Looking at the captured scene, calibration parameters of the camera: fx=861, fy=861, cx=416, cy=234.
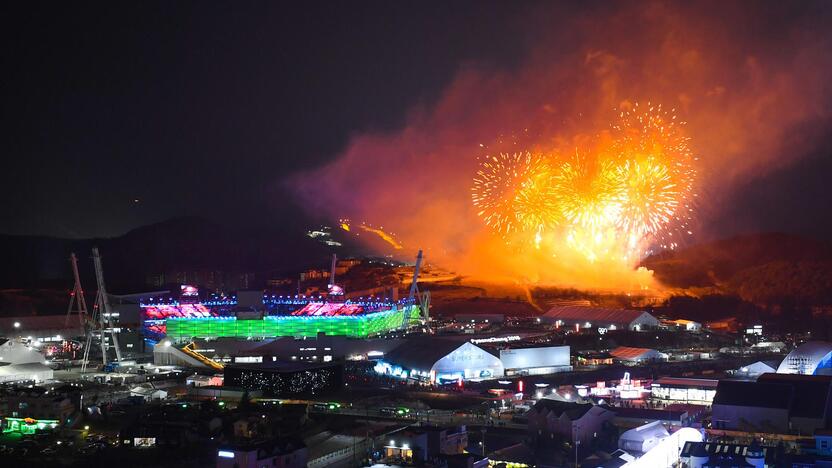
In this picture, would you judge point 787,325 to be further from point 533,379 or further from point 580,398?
point 580,398

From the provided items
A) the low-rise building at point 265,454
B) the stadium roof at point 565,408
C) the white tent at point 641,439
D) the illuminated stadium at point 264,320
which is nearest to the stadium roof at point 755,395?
the white tent at point 641,439

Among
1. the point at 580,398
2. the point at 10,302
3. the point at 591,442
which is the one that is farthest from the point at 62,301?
the point at 591,442

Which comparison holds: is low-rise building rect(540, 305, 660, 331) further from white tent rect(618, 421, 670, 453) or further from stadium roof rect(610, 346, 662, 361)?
white tent rect(618, 421, 670, 453)

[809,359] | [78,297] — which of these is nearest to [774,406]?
[809,359]

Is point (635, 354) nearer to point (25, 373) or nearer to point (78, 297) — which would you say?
point (25, 373)

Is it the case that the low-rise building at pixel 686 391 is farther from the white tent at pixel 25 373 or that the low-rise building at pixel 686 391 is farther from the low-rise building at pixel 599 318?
the white tent at pixel 25 373
